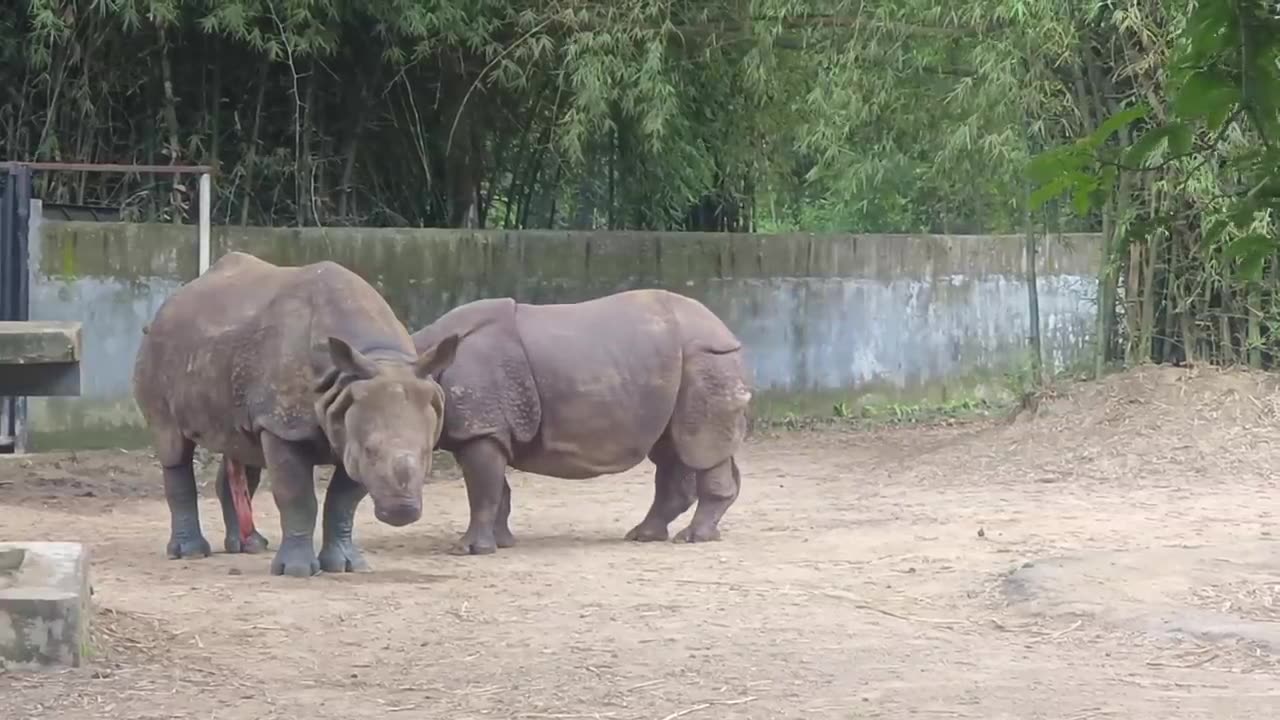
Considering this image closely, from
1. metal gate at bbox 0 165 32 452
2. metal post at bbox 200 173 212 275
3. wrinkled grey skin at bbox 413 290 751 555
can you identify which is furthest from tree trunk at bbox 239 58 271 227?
wrinkled grey skin at bbox 413 290 751 555

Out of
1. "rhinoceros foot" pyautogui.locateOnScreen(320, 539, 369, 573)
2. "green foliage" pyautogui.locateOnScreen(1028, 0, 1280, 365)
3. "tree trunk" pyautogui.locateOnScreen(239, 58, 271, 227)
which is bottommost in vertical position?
"rhinoceros foot" pyautogui.locateOnScreen(320, 539, 369, 573)

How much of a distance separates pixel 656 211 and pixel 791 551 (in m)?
7.28

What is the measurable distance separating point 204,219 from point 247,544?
3.68 meters

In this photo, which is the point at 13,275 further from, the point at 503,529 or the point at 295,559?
the point at 295,559

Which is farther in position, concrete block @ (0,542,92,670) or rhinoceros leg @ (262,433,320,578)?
rhinoceros leg @ (262,433,320,578)

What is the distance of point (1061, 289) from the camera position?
627 inches

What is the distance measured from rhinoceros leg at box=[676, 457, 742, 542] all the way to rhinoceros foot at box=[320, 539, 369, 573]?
1.74 meters

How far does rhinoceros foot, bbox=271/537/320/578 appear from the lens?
7082 millimetres

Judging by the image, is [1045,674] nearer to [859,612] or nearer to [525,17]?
[859,612]

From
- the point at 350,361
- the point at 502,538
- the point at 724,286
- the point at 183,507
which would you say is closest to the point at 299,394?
the point at 350,361

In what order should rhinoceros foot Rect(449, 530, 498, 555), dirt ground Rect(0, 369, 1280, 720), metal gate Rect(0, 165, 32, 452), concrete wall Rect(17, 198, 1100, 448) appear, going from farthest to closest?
concrete wall Rect(17, 198, 1100, 448), metal gate Rect(0, 165, 32, 452), rhinoceros foot Rect(449, 530, 498, 555), dirt ground Rect(0, 369, 1280, 720)

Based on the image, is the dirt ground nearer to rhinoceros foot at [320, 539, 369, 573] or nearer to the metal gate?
rhinoceros foot at [320, 539, 369, 573]

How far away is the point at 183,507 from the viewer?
7.79 metres

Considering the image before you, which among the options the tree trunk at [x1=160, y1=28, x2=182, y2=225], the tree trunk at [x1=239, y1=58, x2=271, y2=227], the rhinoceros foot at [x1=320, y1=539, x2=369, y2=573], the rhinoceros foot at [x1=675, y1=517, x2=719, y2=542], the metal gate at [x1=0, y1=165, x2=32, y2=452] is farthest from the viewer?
the tree trunk at [x1=239, y1=58, x2=271, y2=227]
